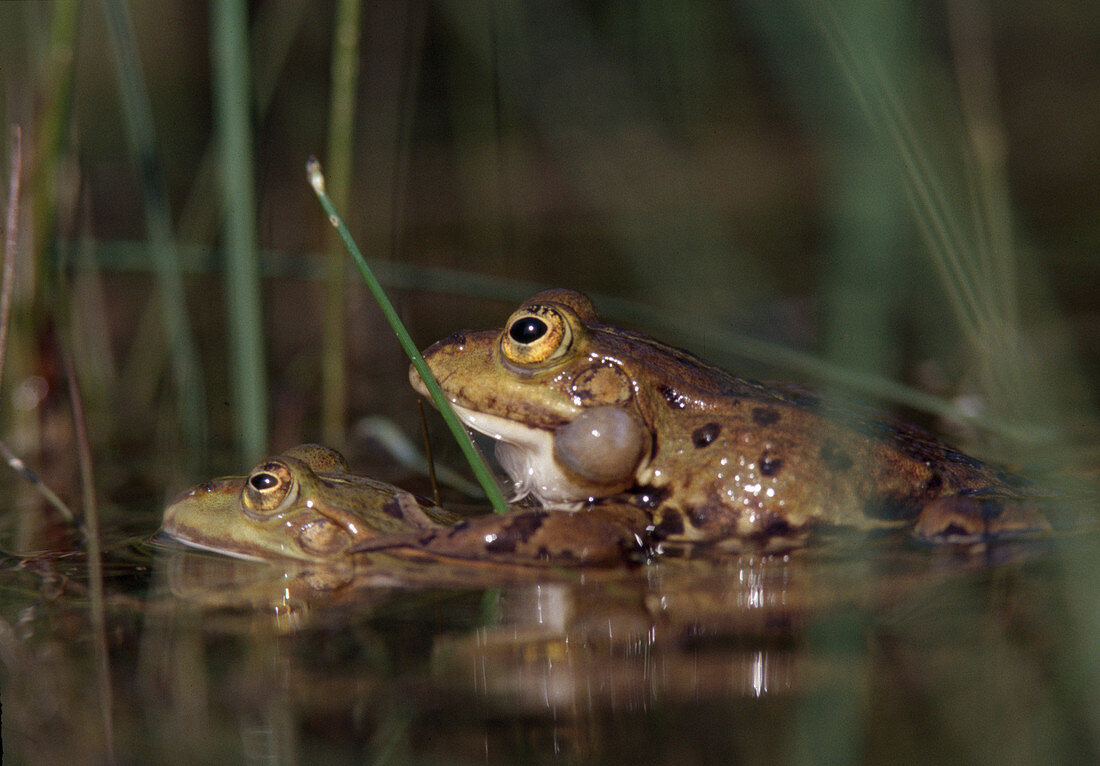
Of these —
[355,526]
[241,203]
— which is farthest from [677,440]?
[241,203]

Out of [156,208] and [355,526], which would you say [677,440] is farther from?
[156,208]

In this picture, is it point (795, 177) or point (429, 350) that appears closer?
point (429, 350)

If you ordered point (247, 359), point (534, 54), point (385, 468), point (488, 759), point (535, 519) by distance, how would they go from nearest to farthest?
point (488, 759) → point (535, 519) → point (247, 359) → point (385, 468) → point (534, 54)

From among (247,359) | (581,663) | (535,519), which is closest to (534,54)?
(247,359)

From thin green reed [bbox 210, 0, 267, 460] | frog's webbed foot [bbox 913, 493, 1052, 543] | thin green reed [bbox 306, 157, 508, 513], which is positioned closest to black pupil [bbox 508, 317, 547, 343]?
thin green reed [bbox 306, 157, 508, 513]

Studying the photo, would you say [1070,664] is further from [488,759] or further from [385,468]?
[385,468]

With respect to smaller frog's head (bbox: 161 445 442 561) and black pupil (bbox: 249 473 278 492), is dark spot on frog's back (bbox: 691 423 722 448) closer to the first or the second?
smaller frog's head (bbox: 161 445 442 561)

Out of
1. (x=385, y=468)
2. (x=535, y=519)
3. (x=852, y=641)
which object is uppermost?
(x=385, y=468)
